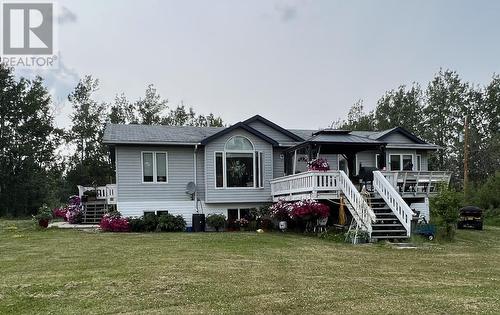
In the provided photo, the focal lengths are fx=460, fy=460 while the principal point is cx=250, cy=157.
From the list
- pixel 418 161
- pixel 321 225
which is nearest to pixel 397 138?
pixel 418 161

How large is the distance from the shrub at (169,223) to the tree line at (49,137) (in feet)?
67.1

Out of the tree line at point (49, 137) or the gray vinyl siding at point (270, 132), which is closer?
the gray vinyl siding at point (270, 132)

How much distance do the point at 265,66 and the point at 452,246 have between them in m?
13.2

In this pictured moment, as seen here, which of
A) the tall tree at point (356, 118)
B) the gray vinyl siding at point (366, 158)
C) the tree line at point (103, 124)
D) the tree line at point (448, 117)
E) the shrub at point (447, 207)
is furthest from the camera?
the tall tree at point (356, 118)

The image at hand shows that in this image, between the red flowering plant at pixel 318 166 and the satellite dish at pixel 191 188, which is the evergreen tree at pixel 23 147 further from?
the red flowering plant at pixel 318 166

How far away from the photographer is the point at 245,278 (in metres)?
7.45

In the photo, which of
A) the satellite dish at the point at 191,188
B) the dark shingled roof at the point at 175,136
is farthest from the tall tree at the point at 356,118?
the satellite dish at the point at 191,188

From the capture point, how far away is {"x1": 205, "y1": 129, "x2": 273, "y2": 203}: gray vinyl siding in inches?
719

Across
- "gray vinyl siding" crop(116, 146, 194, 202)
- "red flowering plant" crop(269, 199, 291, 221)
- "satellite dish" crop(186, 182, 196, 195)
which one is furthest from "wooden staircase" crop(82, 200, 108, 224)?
"red flowering plant" crop(269, 199, 291, 221)

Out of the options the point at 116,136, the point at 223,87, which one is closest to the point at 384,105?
the point at 223,87

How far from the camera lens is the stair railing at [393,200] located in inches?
534

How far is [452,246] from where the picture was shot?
12.7 metres

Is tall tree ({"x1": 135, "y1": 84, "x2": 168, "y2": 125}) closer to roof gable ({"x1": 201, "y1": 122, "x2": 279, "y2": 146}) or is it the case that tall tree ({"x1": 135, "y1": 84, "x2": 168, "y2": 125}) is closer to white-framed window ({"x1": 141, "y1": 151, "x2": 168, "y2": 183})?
white-framed window ({"x1": 141, "y1": 151, "x2": 168, "y2": 183})

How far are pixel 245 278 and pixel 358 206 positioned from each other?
7527 mm
